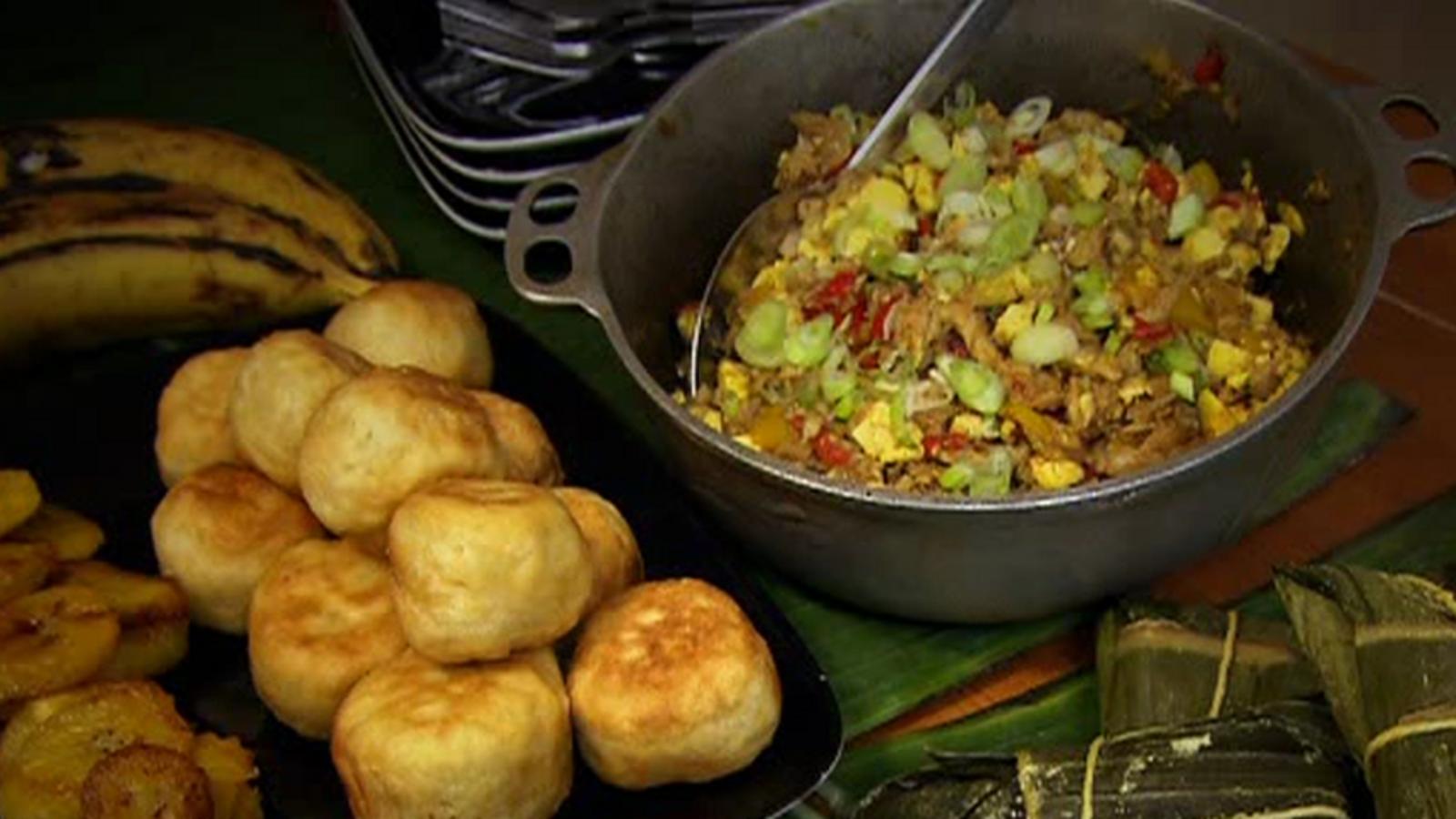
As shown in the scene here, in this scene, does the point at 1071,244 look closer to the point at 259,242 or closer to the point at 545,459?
the point at 545,459

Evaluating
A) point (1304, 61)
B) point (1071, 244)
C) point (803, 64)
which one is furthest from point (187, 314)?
point (1304, 61)

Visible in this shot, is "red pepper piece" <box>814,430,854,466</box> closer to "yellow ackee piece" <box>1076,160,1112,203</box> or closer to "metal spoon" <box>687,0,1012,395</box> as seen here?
"metal spoon" <box>687,0,1012,395</box>

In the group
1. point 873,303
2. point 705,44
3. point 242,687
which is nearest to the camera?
point 242,687

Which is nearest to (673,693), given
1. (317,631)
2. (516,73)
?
(317,631)

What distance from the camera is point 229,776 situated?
1490 mm

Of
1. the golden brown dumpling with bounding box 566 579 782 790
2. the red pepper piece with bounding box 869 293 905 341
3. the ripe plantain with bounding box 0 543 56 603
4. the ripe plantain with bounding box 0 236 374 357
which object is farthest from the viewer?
the ripe plantain with bounding box 0 236 374 357

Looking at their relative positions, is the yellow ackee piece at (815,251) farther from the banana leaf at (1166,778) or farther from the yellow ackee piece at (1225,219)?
the banana leaf at (1166,778)

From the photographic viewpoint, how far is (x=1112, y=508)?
1.49 m

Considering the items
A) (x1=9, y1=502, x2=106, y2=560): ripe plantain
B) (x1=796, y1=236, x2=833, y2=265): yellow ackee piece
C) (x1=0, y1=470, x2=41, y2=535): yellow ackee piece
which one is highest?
(x1=796, y1=236, x2=833, y2=265): yellow ackee piece

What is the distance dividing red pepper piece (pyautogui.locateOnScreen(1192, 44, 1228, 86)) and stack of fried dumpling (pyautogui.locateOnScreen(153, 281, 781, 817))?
801mm

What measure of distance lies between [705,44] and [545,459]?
0.68 meters

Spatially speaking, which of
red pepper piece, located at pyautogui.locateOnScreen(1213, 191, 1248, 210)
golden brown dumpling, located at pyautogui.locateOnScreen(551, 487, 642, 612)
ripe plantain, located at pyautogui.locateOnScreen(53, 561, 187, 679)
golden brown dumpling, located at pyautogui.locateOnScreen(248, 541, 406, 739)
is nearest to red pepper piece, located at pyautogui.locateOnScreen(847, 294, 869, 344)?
golden brown dumpling, located at pyautogui.locateOnScreen(551, 487, 642, 612)

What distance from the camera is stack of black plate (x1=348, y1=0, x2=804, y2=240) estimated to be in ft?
6.82

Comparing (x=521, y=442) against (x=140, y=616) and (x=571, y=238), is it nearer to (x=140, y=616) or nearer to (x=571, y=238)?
(x=571, y=238)
